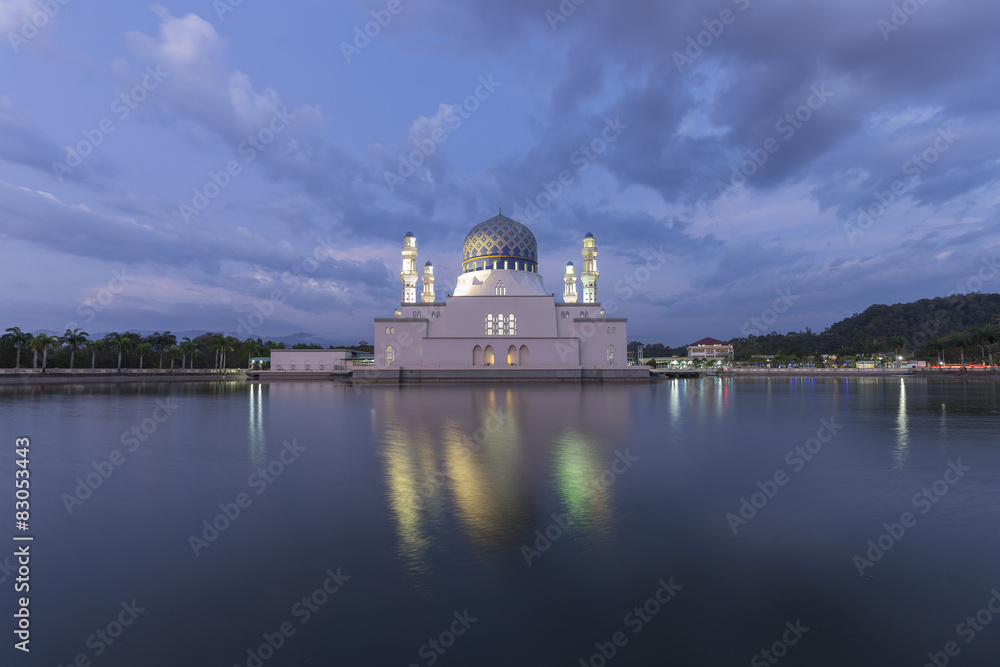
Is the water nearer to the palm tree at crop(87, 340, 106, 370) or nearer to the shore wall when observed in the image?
the shore wall

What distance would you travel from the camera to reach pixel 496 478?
730 centimetres

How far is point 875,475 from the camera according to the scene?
24.6 feet

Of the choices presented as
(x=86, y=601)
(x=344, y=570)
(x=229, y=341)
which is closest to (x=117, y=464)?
(x=86, y=601)

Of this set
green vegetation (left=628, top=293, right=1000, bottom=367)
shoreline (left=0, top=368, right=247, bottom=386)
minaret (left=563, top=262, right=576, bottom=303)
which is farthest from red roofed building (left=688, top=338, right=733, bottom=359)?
shoreline (left=0, top=368, right=247, bottom=386)

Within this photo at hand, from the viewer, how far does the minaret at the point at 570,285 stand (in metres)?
51.0

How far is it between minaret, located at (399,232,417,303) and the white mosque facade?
238 cm

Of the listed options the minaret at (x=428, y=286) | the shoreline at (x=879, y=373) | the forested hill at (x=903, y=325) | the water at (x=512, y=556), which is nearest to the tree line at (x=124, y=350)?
the minaret at (x=428, y=286)

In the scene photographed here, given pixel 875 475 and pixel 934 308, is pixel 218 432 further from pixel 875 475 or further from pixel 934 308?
pixel 934 308

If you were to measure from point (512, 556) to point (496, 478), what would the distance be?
9.14ft

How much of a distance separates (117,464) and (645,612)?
8.80 metres

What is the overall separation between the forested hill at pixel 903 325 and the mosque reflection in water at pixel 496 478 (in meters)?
81.6

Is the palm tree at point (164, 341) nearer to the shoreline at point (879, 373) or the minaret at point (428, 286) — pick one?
the minaret at point (428, 286)

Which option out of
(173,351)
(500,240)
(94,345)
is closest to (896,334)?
(500,240)

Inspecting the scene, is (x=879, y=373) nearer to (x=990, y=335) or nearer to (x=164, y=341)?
(x=990, y=335)
